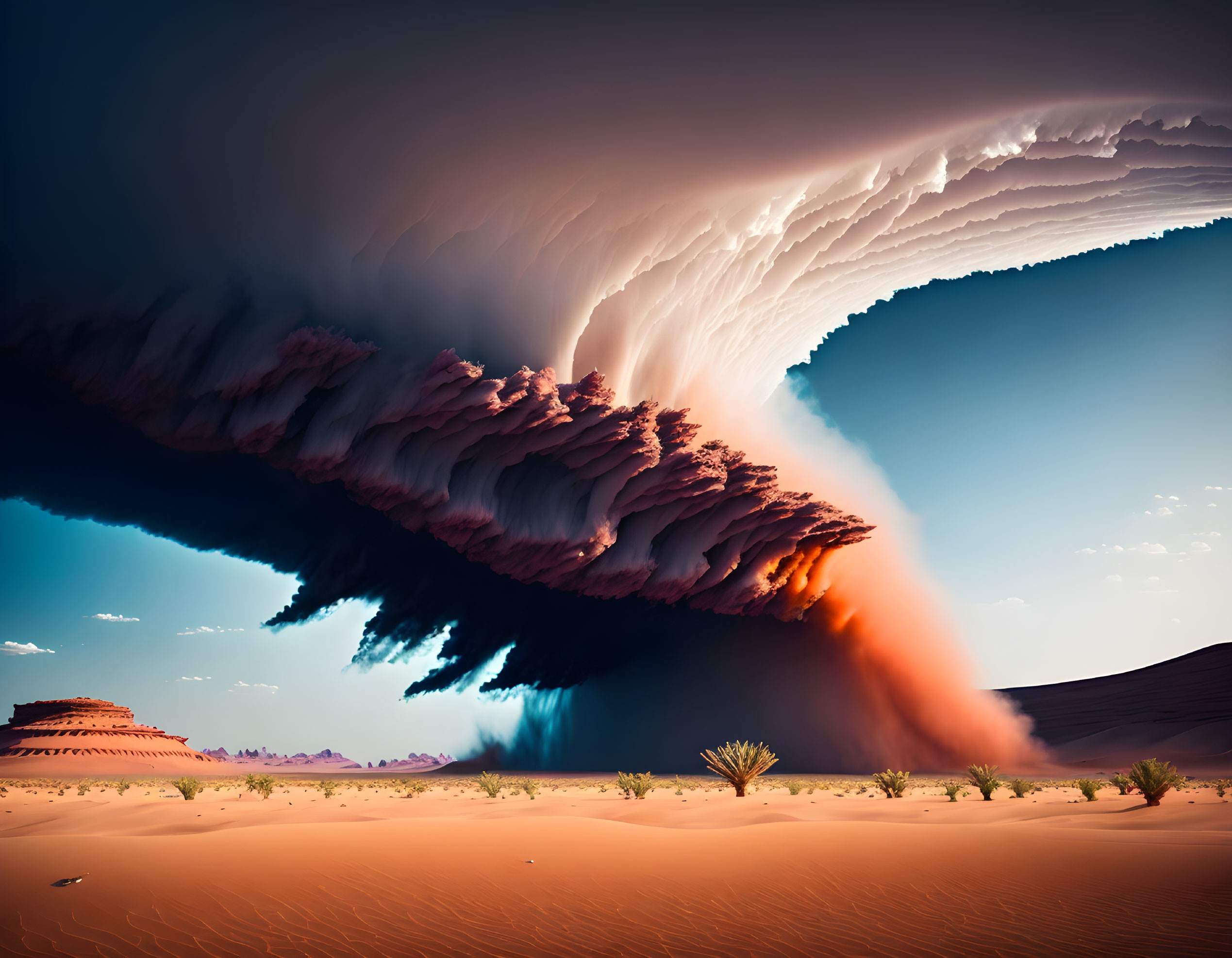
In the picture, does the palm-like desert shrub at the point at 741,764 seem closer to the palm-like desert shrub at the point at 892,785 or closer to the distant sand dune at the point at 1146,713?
the palm-like desert shrub at the point at 892,785

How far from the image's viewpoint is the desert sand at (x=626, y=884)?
5375 mm

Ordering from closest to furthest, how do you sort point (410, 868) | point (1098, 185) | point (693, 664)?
point (410, 868), point (1098, 185), point (693, 664)

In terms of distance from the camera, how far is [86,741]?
5162 centimetres

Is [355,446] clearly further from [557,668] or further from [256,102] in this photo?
[557,668]

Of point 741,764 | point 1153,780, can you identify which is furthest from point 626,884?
point 1153,780

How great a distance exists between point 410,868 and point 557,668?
3021 cm

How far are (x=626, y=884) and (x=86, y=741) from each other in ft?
196

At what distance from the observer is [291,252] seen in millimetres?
21062

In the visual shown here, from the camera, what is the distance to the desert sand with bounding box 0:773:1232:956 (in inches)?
212

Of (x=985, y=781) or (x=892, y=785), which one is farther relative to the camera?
(x=892, y=785)

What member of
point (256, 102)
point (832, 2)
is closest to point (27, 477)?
point (256, 102)

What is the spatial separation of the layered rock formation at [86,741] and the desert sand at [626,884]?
47.8 meters

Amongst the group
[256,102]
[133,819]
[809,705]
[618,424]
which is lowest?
[133,819]

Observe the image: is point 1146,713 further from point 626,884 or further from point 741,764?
point 626,884
